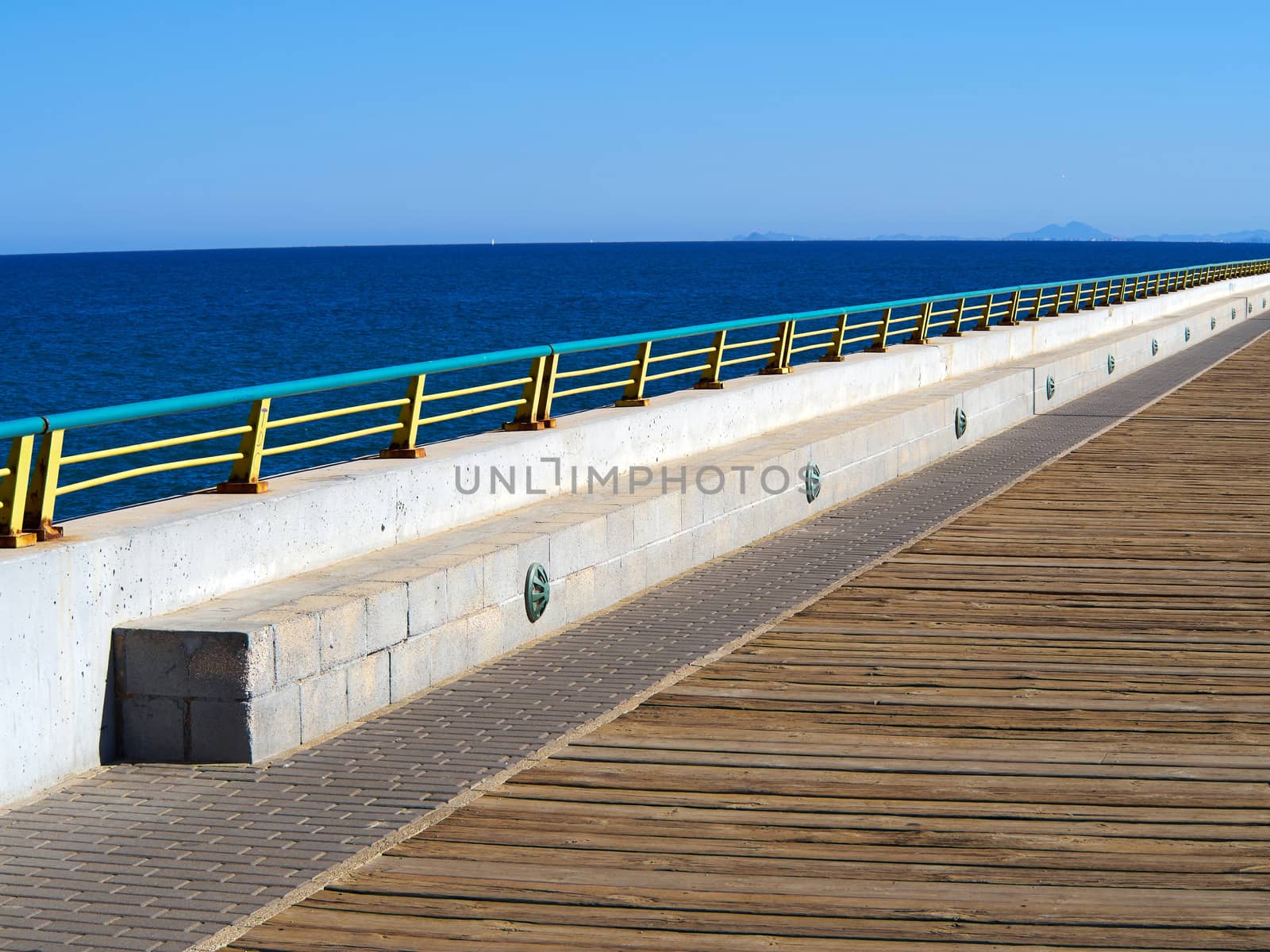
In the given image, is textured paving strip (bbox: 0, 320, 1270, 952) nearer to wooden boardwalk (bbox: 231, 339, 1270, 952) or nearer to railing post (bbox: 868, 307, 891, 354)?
wooden boardwalk (bbox: 231, 339, 1270, 952)

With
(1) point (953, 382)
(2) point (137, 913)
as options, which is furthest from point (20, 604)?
(1) point (953, 382)

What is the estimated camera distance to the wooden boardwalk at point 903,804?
4430 mm

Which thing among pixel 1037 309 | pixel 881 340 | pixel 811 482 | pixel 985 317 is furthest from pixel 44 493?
pixel 1037 309

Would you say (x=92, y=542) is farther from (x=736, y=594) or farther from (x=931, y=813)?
(x=736, y=594)

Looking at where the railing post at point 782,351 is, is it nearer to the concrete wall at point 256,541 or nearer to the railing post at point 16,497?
the concrete wall at point 256,541

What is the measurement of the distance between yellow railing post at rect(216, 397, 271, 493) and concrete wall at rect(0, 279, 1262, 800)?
16 centimetres

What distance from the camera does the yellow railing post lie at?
24.5 feet

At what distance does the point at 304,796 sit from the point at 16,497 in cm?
167

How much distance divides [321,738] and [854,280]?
505 ft

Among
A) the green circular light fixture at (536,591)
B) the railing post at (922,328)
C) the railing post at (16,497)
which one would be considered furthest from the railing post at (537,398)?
the railing post at (922,328)

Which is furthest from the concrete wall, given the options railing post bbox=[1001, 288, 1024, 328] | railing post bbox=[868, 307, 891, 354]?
railing post bbox=[1001, 288, 1024, 328]

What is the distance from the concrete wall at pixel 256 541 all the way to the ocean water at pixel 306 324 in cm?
1876

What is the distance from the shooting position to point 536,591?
8047mm

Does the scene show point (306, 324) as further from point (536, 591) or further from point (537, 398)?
point (536, 591)
